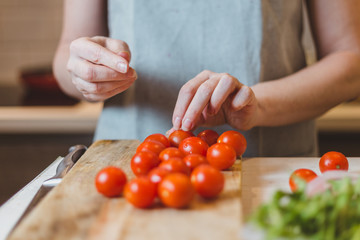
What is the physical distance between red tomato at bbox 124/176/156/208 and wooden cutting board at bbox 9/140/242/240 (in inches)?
0.5

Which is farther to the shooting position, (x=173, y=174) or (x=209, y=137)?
Result: (x=209, y=137)

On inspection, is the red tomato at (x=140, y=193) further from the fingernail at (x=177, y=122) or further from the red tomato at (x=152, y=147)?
the fingernail at (x=177, y=122)

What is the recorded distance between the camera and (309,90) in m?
1.04

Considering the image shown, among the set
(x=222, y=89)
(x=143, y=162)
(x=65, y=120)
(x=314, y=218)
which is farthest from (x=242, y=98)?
(x=65, y=120)

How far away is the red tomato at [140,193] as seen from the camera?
1.99 ft

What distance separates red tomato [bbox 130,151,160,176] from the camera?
0.72 meters

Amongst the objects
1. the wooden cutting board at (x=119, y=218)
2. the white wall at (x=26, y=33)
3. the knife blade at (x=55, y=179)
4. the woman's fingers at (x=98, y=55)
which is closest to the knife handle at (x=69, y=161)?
the knife blade at (x=55, y=179)

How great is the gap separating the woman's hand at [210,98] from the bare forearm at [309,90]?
81mm

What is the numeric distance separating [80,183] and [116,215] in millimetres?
144

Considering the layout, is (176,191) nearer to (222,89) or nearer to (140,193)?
(140,193)

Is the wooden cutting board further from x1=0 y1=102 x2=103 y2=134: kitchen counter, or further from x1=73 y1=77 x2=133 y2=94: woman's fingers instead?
x1=0 y1=102 x2=103 y2=134: kitchen counter

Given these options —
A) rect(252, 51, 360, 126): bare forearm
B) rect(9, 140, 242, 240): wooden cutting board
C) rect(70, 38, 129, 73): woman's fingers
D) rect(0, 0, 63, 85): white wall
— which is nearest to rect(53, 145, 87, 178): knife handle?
rect(9, 140, 242, 240): wooden cutting board

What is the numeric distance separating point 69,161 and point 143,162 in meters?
0.22

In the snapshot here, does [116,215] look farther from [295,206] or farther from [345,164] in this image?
[345,164]
